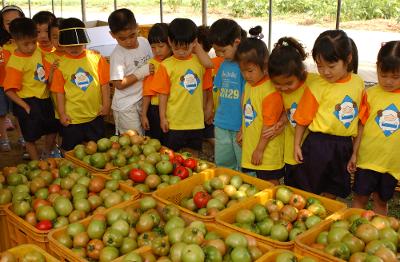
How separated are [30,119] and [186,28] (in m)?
1.91

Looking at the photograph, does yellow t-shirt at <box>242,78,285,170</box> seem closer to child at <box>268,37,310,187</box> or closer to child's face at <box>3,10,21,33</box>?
child at <box>268,37,310,187</box>

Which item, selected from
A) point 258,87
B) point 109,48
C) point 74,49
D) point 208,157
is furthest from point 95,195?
point 109,48

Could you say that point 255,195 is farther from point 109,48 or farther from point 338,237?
point 109,48

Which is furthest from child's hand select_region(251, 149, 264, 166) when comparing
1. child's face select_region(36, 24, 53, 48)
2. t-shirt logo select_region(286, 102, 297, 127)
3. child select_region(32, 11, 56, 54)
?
child's face select_region(36, 24, 53, 48)

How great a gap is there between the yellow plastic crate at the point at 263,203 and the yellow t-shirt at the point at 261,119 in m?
0.57

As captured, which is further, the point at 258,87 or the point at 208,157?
the point at 208,157

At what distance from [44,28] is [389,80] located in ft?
11.1

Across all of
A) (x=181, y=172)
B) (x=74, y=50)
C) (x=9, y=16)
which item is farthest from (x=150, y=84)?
(x=9, y=16)

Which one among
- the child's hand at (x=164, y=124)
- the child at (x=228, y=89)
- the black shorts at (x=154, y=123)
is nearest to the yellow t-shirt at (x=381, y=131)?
the child at (x=228, y=89)

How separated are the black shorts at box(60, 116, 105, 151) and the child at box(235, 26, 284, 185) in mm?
1597

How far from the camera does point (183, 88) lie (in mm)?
4004

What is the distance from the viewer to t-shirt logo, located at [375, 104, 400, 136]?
307 cm

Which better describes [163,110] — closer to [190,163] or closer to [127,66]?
[127,66]

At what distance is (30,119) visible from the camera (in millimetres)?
4633
